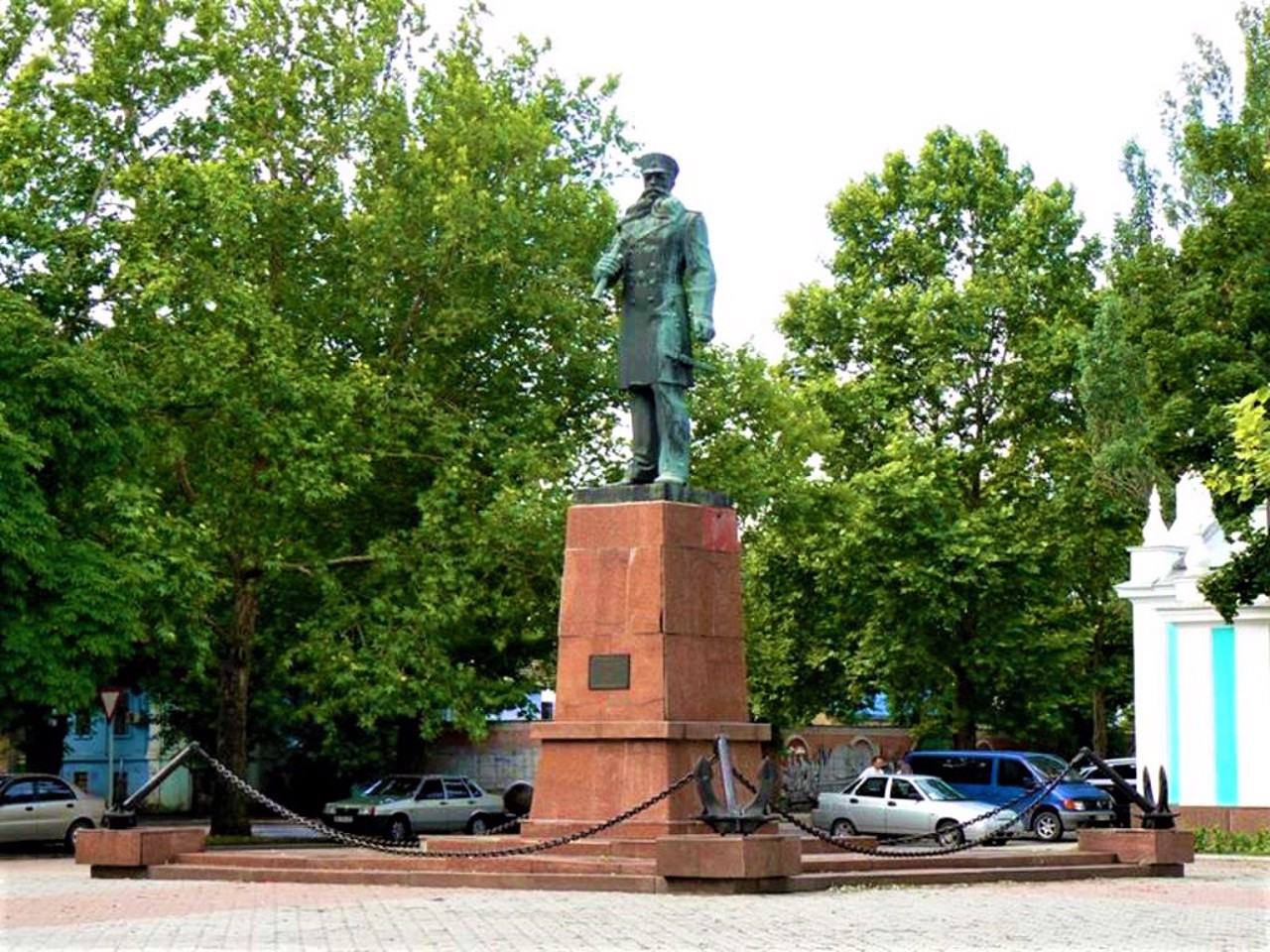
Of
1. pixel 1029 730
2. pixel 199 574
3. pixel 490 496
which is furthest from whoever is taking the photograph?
pixel 1029 730

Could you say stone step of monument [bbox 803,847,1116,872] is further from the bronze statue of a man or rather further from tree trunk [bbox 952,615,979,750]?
tree trunk [bbox 952,615,979,750]

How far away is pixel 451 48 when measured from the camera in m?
38.1

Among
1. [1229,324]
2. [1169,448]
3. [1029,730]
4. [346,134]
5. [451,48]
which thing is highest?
[451,48]

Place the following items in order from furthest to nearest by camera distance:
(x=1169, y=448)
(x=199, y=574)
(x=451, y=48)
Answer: (x=451, y=48)
(x=1169, y=448)
(x=199, y=574)

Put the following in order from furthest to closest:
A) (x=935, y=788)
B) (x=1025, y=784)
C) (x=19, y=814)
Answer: (x=1025, y=784) < (x=935, y=788) < (x=19, y=814)

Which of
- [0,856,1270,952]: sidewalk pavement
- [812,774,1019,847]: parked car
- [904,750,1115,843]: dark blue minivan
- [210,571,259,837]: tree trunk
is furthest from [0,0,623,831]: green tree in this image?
[0,856,1270,952]: sidewalk pavement

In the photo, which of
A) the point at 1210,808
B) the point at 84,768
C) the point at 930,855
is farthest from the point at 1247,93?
the point at 84,768

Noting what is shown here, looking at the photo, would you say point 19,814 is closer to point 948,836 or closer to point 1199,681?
point 948,836

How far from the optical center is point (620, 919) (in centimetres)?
1366

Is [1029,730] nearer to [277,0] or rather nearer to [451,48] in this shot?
[451,48]

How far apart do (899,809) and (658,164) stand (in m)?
17.3

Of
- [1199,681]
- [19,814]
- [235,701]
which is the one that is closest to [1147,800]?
[1199,681]

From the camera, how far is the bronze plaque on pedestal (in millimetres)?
18141

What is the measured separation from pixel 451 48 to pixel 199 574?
1316 cm
